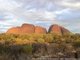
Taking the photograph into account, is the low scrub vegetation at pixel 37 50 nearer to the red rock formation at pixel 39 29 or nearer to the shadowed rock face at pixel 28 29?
the shadowed rock face at pixel 28 29

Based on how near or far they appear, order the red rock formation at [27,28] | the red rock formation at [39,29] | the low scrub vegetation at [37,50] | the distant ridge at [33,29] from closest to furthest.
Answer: the low scrub vegetation at [37,50] → the red rock formation at [27,28] → the distant ridge at [33,29] → the red rock formation at [39,29]

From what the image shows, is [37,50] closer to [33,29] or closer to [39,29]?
[33,29]

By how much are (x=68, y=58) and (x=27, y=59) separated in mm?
3509

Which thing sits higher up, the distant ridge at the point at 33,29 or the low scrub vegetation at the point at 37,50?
the distant ridge at the point at 33,29

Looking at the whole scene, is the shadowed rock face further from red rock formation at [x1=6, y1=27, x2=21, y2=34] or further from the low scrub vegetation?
the low scrub vegetation

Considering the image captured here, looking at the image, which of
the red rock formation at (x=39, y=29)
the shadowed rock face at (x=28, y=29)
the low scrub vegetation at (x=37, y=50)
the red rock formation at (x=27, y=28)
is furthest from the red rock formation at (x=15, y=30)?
the low scrub vegetation at (x=37, y=50)

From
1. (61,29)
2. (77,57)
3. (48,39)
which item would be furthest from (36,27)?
(77,57)

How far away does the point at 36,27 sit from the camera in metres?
84.6

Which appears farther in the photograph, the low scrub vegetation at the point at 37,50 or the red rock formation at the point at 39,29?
the red rock formation at the point at 39,29

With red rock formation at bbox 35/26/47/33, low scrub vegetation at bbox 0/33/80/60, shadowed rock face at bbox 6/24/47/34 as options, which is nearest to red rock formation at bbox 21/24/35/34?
shadowed rock face at bbox 6/24/47/34

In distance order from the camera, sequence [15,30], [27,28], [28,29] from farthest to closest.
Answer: [15,30] < [28,29] < [27,28]

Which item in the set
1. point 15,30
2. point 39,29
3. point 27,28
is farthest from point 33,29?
point 15,30

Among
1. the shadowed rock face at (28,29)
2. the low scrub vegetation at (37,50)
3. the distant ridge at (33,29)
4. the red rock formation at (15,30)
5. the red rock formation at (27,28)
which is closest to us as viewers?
the low scrub vegetation at (37,50)

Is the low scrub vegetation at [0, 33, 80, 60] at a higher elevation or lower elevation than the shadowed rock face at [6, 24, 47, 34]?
lower
